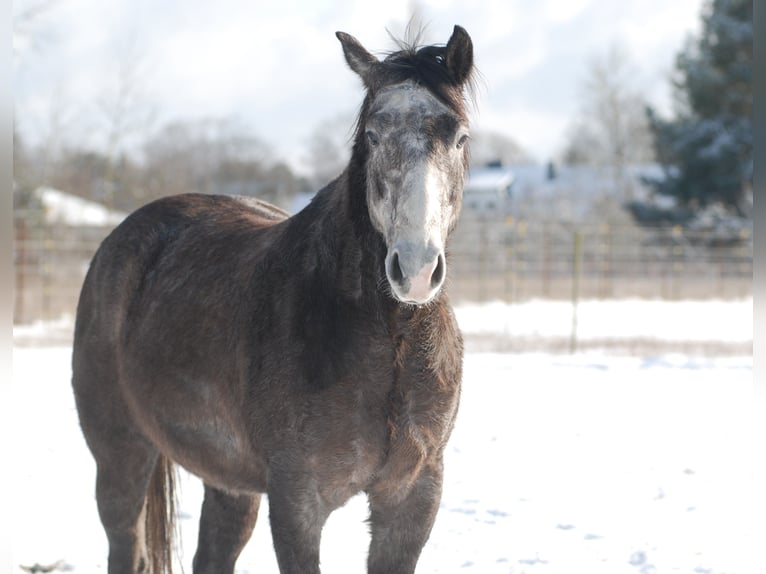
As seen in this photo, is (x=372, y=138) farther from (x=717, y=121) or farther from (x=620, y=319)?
(x=717, y=121)

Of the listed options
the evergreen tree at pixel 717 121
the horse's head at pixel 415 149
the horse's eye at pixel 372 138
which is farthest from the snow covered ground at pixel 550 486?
the evergreen tree at pixel 717 121

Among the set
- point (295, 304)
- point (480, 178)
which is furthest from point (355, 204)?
point (480, 178)

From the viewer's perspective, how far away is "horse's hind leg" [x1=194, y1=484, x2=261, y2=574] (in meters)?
3.96

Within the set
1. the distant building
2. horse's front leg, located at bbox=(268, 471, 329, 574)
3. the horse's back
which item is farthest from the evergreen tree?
horse's front leg, located at bbox=(268, 471, 329, 574)

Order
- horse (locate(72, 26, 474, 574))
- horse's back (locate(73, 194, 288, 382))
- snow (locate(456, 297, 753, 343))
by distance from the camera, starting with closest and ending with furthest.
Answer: horse (locate(72, 26, 474, 574)) < horse's back (locate(73, 194, 288, 382)) < snow (locate(456, 297, 753, 343))

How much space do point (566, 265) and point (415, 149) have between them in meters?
24.3

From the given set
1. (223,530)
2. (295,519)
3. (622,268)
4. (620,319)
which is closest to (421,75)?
(295,519)

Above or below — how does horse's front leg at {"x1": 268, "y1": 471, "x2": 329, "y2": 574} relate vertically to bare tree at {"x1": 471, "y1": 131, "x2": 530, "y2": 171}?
below

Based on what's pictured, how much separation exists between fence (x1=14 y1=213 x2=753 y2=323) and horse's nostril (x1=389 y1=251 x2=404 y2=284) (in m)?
15.6

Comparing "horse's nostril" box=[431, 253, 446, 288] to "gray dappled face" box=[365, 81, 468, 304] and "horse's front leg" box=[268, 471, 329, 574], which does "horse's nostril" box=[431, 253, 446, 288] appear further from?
"horse's front leg" box=[268, 471, 329, 574]

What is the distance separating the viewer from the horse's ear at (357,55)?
297cm

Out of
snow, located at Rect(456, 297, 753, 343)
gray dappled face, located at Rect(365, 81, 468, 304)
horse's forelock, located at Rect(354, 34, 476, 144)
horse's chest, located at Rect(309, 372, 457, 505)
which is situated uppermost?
horse's forelock, located at Rect(354, 34, 476, 144)

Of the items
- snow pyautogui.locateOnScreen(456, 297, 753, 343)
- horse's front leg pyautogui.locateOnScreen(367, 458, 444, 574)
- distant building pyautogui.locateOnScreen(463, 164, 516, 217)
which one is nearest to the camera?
horse's front leg pyautogui.locateOnScreen(367, 458, 444, 574)

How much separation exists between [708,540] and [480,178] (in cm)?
5474
